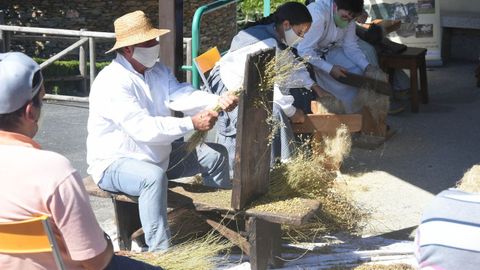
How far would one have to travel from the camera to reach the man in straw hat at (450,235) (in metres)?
2.33

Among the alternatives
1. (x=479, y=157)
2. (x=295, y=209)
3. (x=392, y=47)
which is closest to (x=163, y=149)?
(x=295, y=209)

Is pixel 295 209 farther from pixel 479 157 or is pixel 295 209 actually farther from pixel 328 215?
pixel 479 157

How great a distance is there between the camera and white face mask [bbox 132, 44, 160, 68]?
4668 millimetres

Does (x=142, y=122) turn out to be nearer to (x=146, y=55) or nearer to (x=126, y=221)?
(x=146, y=55)

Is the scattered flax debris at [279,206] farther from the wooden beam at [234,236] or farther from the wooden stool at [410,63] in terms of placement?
the wooden stool at [410,63]

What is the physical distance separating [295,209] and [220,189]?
59 cm

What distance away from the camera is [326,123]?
6.05 m

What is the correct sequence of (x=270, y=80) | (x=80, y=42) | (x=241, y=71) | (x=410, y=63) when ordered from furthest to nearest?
(x=80, y=42) → (x=410, y=63) → (x=241, y=71) → (x=270, y=80)

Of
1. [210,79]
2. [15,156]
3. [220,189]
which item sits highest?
[15,156]

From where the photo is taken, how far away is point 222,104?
177 inches

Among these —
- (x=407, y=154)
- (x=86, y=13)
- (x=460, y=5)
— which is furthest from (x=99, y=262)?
(x=86, y=13)

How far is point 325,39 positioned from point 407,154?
1.24 m

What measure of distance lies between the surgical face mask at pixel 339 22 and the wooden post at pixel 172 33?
1579 mm

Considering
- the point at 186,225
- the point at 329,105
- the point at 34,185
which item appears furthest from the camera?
the point at 329,105
